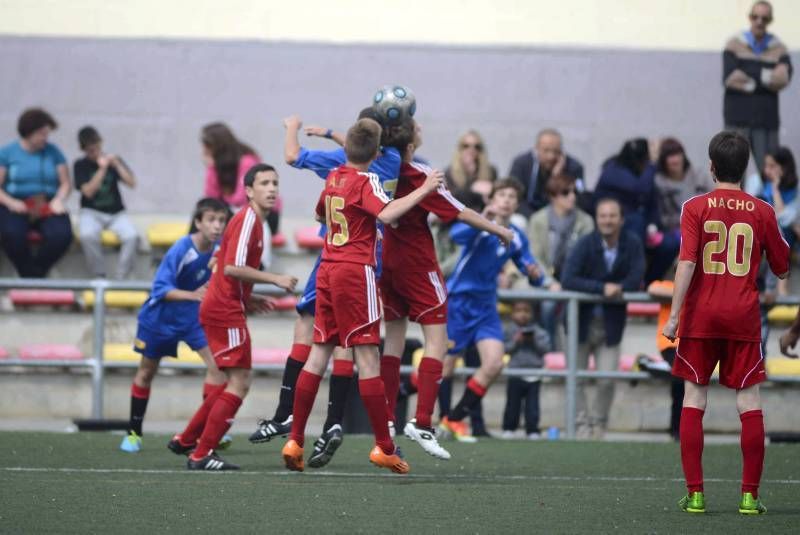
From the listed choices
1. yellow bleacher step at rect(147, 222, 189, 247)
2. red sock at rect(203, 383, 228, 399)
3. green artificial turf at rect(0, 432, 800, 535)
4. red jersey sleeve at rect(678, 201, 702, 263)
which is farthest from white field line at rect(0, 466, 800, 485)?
yellow bleacher step at rect(147, 222, 189, 247)

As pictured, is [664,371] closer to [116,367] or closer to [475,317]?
[475,317]

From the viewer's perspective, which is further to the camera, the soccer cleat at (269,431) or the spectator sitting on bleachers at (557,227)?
the spectator sitting on bleachers at (557,227)

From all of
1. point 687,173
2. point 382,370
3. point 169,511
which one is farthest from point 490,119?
point 169,511

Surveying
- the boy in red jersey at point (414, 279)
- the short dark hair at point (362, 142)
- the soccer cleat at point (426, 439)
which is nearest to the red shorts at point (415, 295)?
the boy in red jersey at point (414, 279)

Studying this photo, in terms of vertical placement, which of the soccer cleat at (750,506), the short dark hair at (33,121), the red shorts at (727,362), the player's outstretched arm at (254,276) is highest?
the short dark hair at (33,121)

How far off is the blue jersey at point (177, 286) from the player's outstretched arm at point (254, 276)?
1291mm

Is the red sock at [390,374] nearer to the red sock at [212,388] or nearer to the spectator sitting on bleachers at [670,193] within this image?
the red sock at [212,388]

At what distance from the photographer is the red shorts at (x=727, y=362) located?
711 cm

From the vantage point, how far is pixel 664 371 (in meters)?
12.2

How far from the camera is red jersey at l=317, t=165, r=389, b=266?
810 centimetres

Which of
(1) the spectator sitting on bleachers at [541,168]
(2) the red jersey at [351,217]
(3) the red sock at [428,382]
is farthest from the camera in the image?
(1) the spectator sitting on bleachers at [541,168]

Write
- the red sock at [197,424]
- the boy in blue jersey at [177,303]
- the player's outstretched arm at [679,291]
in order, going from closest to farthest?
the player's outstretched arm at [679,291] < the red sock at [197,424] < the boy in blue jersey at [177,303]

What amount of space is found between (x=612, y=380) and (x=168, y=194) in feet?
17.5

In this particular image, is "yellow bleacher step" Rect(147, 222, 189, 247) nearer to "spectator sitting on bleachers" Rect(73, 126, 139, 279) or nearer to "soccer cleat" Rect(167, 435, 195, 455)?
"spectator sitting on bleachers" Rect(73, 126, 139, 279)
